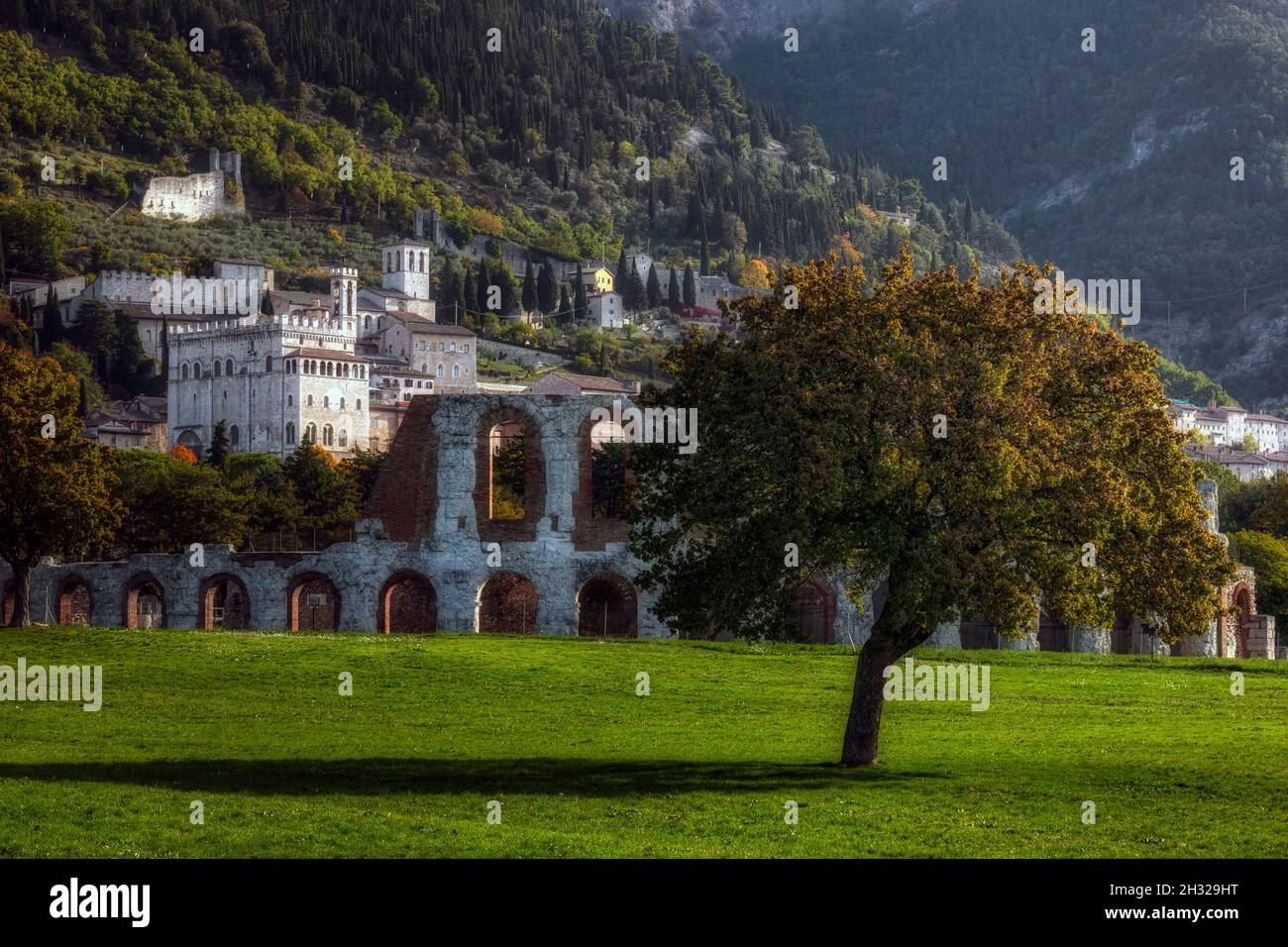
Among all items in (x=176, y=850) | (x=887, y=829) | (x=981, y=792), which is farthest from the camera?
(x=981, y=792)

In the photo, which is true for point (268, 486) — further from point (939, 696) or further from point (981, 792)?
point (981, 792)

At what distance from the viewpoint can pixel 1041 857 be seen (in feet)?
81.8

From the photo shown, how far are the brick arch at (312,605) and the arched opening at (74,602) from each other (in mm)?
7230

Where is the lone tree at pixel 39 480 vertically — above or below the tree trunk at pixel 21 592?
above

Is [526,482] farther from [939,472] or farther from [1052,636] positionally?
[939,472]

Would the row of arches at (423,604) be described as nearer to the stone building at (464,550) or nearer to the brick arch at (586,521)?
the stone building at (464,550)

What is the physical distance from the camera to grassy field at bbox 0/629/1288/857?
2623 cm

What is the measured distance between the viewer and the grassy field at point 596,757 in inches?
1033

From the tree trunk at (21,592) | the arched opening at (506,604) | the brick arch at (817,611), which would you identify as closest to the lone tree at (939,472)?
the tree trunk at (21,592)

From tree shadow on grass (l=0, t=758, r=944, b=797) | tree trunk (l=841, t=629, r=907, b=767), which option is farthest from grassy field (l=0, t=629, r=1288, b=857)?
tree trunk (l=841, t=629, r=907, b=767)

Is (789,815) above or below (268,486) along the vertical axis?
below

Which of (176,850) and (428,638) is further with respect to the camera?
(428,638)
